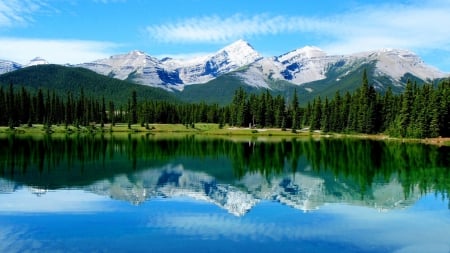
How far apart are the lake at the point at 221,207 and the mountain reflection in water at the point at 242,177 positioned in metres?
0.15

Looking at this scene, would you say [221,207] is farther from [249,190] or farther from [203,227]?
[249,190]

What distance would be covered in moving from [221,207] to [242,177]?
2015 cm

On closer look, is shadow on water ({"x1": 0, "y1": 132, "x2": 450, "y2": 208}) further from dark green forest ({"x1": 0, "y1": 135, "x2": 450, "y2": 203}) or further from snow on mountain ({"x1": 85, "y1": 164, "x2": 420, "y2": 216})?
snow on mountain ({"x1": 85, "y1": 164, "x2": 420, "y2": 216})

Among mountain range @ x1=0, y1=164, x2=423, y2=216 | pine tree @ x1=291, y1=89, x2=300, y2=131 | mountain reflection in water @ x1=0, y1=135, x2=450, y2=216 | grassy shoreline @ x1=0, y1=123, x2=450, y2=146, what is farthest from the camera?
pine tree @ x1=291, y1=89, x2=300, y2=131

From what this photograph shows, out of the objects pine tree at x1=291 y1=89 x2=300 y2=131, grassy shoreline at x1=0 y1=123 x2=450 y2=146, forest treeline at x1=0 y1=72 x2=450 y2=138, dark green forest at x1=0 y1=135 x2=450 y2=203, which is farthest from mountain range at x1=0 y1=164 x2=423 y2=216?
pine tree at x1=291 y1=89 x2=300 y2=131

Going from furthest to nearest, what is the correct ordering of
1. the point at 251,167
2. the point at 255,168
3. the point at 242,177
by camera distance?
the point at 251,167 → the point at 255,168 → the point at 242,177

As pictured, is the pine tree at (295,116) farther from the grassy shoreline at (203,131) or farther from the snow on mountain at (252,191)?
the snow on mountain at (252,191)

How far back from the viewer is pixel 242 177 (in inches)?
2334

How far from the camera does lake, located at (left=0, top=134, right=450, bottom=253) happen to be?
93.4ft

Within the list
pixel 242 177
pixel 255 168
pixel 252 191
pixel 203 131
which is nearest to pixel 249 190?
pixel 252 191

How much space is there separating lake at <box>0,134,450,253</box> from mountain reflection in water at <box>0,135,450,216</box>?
5.8 inches

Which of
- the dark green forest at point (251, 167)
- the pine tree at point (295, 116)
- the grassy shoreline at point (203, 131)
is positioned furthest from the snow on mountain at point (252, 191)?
the pine tree at point (295, 116)

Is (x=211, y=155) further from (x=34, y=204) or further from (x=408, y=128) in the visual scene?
(x=408, y=128)

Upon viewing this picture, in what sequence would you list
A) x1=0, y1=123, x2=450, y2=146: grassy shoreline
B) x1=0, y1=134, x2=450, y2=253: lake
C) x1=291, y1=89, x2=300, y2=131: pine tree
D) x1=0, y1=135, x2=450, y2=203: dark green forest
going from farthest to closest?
1. x1=291, y1=89, x2=300, y2=131: pine tree
2. x1=0, y1=123, x2=450, y2=146: grassy shoreline
3. x1=0, y1=135, x2=450, y2=203: dark green forest
4. x1=0, y1=134, x2=450, y2=253: lake
